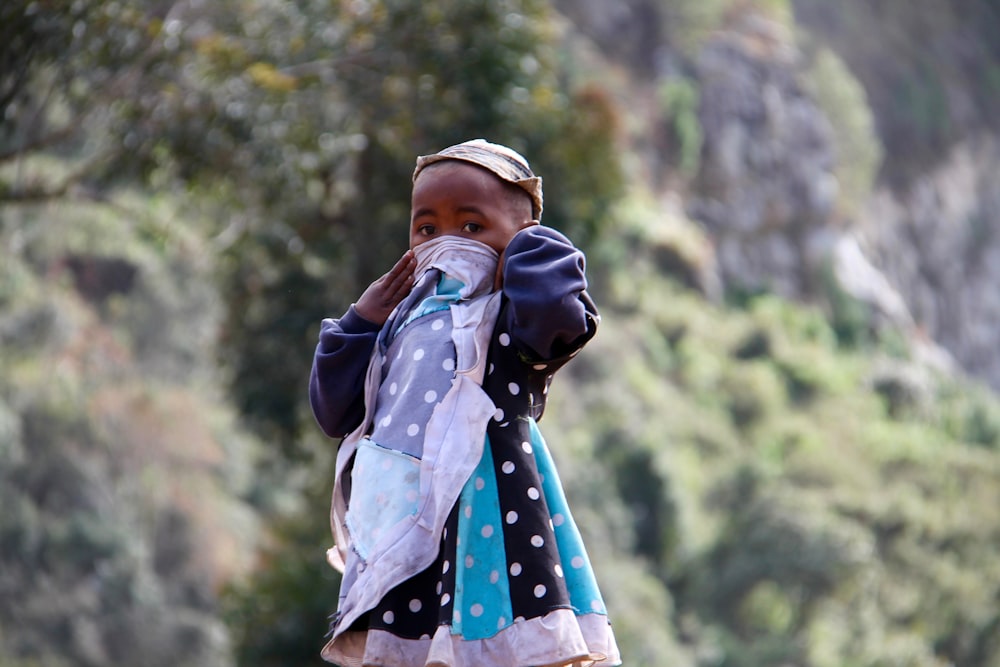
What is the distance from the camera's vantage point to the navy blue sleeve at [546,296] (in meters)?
2.61

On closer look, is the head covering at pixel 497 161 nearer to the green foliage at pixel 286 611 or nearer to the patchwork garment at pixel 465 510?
the patchwork garment at pixel 465 510

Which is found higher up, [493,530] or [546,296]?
[546,296]

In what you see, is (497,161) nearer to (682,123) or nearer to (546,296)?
(546,296)

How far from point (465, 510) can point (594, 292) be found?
26423mm

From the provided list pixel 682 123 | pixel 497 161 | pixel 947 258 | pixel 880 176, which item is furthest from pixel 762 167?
pixel 497 161

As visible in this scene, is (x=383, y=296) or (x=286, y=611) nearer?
(x=383, y=296)

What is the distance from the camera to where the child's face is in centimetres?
281

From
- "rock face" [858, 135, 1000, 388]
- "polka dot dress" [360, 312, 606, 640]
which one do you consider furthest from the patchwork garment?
"rock face" [858, 135, 1000, 388]

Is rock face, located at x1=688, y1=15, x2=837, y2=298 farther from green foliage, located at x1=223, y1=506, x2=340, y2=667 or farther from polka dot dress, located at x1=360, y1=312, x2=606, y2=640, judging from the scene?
polka dot dress, located at x1=360, y1=312, x2=606, y2=640

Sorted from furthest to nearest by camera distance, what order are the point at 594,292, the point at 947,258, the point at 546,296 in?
the point at 947,258
the point at 594,292
the point at 546,296

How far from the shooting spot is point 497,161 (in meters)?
2.84

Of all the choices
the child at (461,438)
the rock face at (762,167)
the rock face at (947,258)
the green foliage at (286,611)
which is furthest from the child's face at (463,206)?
the rock face at (947,258)

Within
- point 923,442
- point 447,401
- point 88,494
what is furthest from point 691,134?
point 447,401

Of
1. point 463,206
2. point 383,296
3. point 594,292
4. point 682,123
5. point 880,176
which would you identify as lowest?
point 880,176
